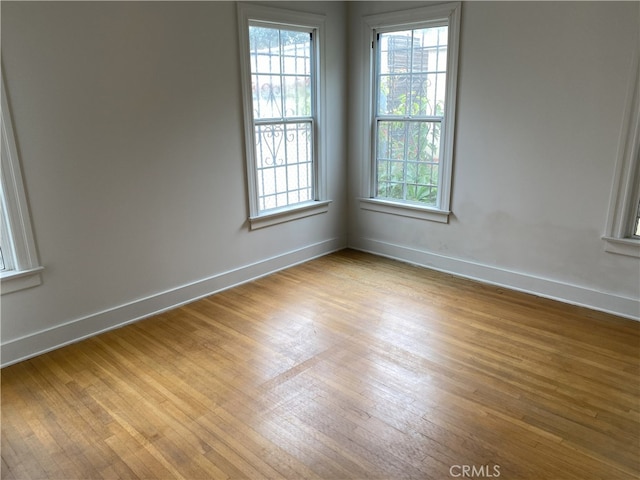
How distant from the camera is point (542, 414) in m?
2.45

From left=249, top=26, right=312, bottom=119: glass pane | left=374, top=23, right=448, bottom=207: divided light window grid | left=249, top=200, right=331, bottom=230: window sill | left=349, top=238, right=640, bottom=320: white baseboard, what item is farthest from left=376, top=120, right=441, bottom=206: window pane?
left=249, top=26, right=312, bottom=119: glass pane

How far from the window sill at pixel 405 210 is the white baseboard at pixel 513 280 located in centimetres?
35

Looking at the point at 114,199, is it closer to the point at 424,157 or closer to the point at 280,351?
the point at 280,351

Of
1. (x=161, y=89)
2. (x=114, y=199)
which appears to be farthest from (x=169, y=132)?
(x=114, y=199)

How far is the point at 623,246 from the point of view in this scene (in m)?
3.43

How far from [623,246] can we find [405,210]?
187cm

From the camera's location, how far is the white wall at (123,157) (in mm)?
2865

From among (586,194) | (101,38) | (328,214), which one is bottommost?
(328,214)

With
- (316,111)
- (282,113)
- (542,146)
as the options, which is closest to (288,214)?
(282,113)

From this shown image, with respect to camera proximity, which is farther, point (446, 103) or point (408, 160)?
point (408, 160)

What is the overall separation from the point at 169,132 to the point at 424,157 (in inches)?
91.3

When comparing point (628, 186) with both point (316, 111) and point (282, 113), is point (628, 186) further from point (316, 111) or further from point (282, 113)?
point (282, 113)

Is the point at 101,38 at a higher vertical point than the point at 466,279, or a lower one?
higher

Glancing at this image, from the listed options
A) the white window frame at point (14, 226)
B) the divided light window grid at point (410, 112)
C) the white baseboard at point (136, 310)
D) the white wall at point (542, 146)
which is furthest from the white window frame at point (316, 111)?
the white window frame at point (14, 226)
